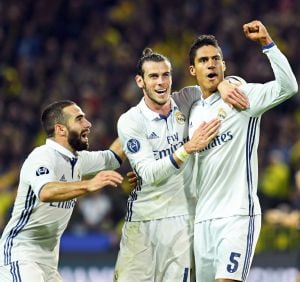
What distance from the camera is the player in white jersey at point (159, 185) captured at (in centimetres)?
826

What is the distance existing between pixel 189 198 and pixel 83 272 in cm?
419

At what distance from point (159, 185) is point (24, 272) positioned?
4.00 feet

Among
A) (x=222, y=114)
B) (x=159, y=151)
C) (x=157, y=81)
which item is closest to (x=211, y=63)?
(x=222, y=114)

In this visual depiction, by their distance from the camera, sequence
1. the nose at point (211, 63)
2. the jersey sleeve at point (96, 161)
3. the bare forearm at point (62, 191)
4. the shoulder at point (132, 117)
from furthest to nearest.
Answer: the jersey sleeve at point (96, 161)
the shoulder at point (132, 117)
the nose at point (211, 63)
the bare forearm at point (62, 191)

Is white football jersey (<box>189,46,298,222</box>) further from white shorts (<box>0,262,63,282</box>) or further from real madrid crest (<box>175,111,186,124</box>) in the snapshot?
white shorts (<box>0,262,63,282</box>)

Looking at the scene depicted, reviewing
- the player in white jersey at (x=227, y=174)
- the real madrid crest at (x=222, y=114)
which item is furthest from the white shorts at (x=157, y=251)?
the real madrid crest at (x=222, y=114)

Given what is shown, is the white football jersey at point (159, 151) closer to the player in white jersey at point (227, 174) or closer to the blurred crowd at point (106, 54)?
the player in white jersey at point (227, 174)

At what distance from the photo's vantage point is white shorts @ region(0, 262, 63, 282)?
812 cm

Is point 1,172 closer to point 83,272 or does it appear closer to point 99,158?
point 83,272

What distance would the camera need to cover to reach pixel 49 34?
57.1 feet

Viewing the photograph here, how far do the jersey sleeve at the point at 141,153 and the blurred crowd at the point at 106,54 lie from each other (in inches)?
218

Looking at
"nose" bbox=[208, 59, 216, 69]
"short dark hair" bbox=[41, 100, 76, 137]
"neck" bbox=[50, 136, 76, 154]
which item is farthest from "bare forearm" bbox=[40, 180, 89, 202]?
"nose" bbox=[208, 59, 216, 69]

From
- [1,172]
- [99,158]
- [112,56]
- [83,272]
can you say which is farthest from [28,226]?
[112,56]

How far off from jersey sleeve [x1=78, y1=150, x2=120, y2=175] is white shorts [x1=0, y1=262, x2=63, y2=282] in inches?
37.2
